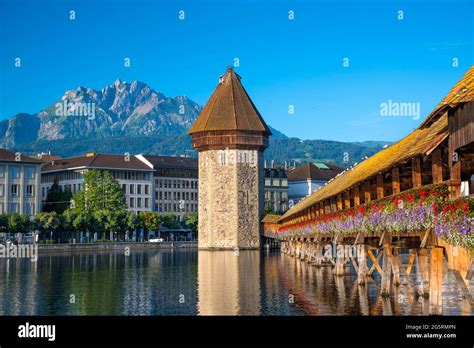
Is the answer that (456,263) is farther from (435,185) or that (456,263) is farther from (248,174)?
(248,174)

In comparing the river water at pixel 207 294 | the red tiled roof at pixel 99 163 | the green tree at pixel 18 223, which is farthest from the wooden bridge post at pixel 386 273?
the red tiled roof at pixel 99 163

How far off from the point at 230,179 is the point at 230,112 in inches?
267

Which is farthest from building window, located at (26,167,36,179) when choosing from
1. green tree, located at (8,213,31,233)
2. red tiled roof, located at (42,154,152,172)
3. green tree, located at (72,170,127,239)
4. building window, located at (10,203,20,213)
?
red tiled roof, located at (42,154,152,172)

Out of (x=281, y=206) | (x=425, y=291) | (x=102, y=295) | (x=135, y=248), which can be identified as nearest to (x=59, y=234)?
(x=135, y=248)

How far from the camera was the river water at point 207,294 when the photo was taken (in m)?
24.8

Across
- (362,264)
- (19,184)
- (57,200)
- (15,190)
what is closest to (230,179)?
(19,184)

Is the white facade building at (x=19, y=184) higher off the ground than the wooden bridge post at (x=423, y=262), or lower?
higher

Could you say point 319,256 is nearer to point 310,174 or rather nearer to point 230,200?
point 230,200

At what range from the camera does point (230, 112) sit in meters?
81.6

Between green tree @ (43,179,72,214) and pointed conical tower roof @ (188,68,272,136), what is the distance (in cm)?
3253

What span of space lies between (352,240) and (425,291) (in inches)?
201

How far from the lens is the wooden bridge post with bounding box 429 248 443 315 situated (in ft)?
60.6

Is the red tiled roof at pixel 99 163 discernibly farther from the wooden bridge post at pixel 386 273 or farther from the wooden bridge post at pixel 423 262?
the wooden bridge post at pixel 423 262

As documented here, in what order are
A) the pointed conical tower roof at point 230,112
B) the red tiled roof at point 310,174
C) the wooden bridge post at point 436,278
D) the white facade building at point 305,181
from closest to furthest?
the wooden bridge post at point 436,278 < the pointed conical tower roof at point 230,112 < the white facade building at point 305,181 < the red tiled roof at point 310,174
